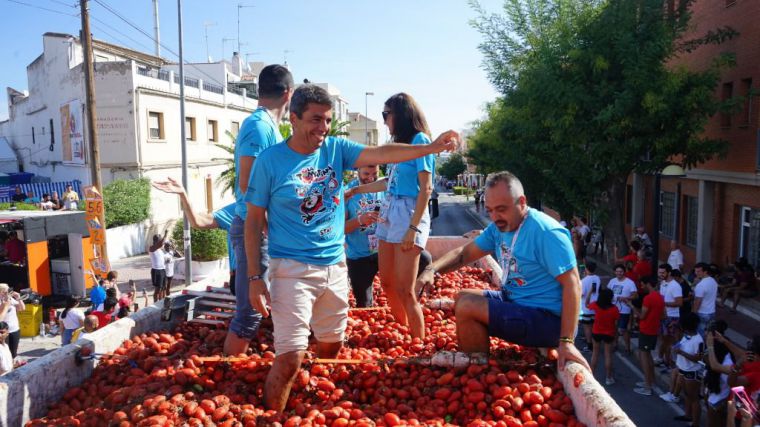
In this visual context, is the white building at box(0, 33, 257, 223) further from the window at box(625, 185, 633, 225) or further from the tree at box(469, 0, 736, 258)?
the window at box(625, 185, 633, 225)

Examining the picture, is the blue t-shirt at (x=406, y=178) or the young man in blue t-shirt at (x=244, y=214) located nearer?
the young man in blue t-shirt at (x=244, y=214)

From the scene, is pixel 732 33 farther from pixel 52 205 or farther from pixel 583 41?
pixel 52 205

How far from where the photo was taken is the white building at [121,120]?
80.7ft

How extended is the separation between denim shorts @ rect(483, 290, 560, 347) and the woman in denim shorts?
0.92m

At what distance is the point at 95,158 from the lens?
17.6 metres

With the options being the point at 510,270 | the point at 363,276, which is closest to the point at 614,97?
the point at 363,276

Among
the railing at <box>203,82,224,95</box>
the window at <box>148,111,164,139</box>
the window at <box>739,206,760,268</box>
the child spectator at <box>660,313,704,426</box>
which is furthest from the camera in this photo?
the railing at <box>203,82,224,95</box>

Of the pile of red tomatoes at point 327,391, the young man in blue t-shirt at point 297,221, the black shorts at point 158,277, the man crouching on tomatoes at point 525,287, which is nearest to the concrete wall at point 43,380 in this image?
the pile of red tomatoes at point 327,391

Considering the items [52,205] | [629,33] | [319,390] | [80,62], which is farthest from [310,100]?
[80,62]

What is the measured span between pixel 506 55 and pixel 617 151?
7152 mm

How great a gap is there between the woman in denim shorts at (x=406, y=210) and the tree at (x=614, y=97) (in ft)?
34.0

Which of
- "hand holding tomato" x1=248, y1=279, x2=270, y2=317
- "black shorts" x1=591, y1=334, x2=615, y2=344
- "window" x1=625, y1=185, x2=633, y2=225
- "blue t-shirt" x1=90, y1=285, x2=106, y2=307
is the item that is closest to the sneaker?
"black shorts" x1=591, y1=334, x2=615, y2=344

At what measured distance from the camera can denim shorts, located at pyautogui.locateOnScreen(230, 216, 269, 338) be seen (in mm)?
4391

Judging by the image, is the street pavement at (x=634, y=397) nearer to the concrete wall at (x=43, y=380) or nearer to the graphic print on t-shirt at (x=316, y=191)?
the graphic print on t-shirt at (x=316, y=191)
